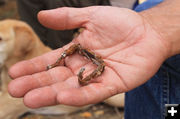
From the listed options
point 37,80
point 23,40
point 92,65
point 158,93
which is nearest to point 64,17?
point 92,65

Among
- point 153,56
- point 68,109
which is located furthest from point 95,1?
point 153,56

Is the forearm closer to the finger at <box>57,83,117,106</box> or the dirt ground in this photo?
the finger at <box>57,83,117,106</box>

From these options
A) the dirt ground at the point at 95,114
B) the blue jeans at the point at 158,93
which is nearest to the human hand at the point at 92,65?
the blue jeans at the point at 158,93

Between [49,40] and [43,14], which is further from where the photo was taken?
[49,40]

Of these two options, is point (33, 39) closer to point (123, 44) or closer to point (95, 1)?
point (95, 1)

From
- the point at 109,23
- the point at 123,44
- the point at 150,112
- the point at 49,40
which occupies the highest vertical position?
the point at 109,23

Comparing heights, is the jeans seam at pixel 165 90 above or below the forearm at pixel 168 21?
below

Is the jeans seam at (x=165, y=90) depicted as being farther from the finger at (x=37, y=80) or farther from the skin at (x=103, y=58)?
the finger at (x=37, y=80)

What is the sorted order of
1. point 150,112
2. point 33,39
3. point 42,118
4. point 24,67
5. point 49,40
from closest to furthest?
point 24,67 → point 150,112 → point 33,39 → point 42,118 → point 49,40

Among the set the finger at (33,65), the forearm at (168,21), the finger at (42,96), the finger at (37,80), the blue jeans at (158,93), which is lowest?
the blue jeans at (158,93)
